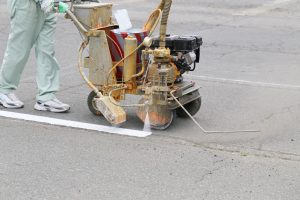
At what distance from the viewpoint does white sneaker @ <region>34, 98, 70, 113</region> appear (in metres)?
6.73

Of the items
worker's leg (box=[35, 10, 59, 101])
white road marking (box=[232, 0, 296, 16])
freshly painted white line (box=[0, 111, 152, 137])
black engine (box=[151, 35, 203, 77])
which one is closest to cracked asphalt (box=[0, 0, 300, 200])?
freshly painted white line (box=[0, 111, 152, 137])

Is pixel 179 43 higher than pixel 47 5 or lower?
lower

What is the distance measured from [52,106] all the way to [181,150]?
1.85 meters

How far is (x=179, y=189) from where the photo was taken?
464 cm

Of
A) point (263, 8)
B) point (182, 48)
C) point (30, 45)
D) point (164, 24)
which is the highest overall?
point (164, 24)

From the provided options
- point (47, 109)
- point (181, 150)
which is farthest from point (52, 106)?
point (181, 150)

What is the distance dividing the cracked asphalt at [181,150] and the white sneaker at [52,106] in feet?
0.28

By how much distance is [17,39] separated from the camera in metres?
6.68

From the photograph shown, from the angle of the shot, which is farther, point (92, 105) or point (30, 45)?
point (30, 45)

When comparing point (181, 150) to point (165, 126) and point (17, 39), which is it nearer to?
point (165, 126)

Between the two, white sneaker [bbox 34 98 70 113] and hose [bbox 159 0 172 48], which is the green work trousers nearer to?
white sneaker [bbox 34 98 70 113]

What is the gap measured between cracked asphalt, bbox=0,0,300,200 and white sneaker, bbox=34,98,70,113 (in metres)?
0.08

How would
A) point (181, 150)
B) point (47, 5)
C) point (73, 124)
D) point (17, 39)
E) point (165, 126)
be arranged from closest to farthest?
1. point (181, 150)
2. point (165, 126)
3. point (47, 5)
4. point (73, 124)
5. point (17, 39)

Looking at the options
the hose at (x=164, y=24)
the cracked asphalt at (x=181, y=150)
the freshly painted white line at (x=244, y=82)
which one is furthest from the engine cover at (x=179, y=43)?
the freshly painted white line at (x=244, y=82)
